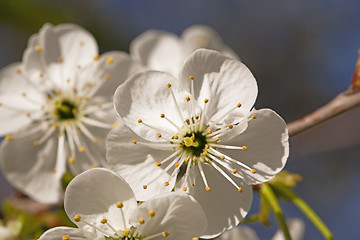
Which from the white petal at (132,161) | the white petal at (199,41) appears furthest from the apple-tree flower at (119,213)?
the white petal at (199,41)

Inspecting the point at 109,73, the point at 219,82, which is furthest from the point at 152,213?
the point at 109,73

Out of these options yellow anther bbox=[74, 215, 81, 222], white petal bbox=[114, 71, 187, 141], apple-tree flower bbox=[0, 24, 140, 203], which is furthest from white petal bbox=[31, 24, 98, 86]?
yellow anther bbox=[74, 215, 81, 222]

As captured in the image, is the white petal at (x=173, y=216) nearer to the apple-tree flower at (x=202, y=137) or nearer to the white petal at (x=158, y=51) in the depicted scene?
the apple-tree flower at (x=202, y=137)

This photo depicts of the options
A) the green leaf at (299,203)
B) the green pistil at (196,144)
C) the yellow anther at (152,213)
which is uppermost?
the green pistil at (196,144)

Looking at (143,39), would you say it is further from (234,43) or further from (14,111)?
(234,43)

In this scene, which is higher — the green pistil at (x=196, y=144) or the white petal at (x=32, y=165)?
the green pistil at (x=196, y=144)

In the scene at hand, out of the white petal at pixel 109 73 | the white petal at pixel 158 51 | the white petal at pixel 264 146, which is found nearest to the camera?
the white petal at pixel 264 146

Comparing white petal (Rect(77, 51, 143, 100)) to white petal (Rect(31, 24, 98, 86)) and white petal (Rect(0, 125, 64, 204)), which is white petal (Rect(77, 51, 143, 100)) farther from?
white petal (Rect(0, 125, 64, 204))

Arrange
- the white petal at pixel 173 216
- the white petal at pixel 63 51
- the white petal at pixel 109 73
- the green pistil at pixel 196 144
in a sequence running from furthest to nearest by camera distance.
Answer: the white petal at pixel 63 51 → the white petal at pixel 109 73 → the green pistil at pixel 196 144 → the white petal at pixel 173 216
